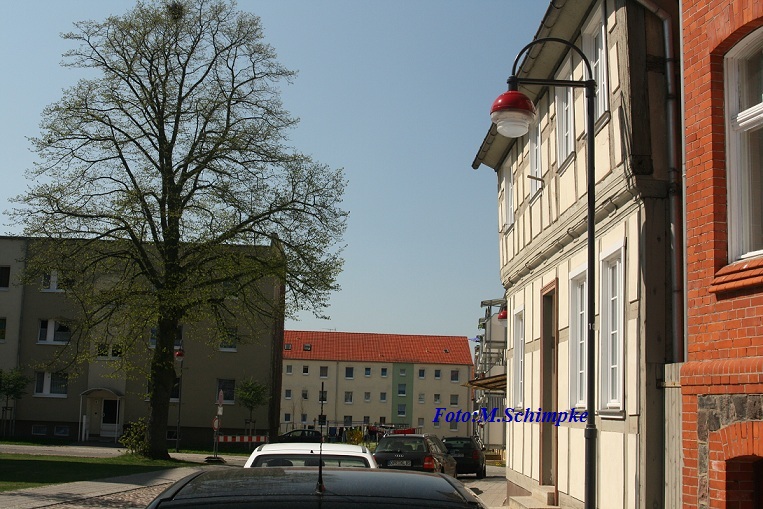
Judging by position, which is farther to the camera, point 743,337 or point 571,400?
point 571,400

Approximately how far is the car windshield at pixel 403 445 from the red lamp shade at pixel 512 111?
15.7m

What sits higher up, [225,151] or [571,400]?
[225,151]

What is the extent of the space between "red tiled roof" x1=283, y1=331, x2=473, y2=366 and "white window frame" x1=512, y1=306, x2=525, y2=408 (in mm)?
88124

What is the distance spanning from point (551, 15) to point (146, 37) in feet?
79.9

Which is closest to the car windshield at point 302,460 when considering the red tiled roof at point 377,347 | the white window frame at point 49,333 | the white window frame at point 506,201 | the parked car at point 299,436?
the white window frame at point 506,201

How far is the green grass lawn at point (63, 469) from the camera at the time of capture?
23934mm

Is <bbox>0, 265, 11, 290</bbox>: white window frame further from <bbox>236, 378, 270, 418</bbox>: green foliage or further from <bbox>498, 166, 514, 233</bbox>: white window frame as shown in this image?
<bbox>498, 166, 514, 233</bbox>: white window frame

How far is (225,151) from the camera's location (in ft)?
116

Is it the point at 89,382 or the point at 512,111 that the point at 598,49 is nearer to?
the point at 512,111

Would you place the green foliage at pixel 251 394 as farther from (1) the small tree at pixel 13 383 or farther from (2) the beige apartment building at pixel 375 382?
(2) the beige apartment building at pixel 375 382

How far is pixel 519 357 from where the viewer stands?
2019 cm

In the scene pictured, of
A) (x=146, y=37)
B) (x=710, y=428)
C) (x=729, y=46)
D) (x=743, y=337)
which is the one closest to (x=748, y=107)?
(x=729, y=46)

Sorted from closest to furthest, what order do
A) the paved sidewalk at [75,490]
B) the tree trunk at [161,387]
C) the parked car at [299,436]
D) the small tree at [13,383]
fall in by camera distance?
the paved sidewalk at [75,490], the tree trunk at [161,387], the small tree at [13,383], the parked car at [299,436]

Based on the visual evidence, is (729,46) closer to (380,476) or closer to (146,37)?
(380,476)
